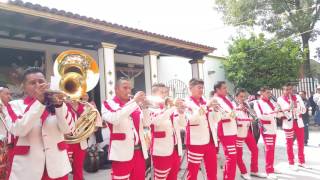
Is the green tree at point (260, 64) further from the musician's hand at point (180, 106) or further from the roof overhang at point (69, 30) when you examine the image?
the musician's hand at point (180, 106)

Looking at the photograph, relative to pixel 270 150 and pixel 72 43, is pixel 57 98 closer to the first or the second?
pixel 270 150

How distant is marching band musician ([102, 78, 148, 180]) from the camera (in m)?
3.97

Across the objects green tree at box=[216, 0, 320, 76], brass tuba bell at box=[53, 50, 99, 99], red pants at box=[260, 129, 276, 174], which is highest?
green tree at box=[216, 0, 320, 76]

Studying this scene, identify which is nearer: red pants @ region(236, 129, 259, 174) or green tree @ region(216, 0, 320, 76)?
red pants @ region(236, 129, 259, 174)

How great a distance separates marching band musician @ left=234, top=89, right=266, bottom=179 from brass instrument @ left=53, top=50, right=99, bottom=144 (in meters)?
3.44

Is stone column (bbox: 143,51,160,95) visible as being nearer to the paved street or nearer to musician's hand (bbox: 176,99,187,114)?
the paved street

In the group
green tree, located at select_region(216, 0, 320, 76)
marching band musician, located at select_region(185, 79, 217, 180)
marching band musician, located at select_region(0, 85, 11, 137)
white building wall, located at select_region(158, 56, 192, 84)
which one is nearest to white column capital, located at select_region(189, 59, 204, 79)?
white building wall, located at select_region(158, 56, 192, 84)

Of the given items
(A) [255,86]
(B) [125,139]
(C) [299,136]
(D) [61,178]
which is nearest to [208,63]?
(A) [255,86]

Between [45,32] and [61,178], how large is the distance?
226 inches

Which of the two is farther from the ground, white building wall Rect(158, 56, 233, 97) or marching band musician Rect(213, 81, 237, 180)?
white building wall Rect(158, 56, 233, 97)

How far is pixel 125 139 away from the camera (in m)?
4.06

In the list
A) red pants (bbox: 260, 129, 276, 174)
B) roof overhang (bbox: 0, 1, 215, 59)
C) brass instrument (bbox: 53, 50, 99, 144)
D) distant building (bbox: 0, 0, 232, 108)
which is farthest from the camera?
distant building (bbox: 0, 0, 232, 108)

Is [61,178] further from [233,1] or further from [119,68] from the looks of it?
[233,1]

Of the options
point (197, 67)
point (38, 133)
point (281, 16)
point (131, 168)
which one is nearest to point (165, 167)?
point (131, 168)
